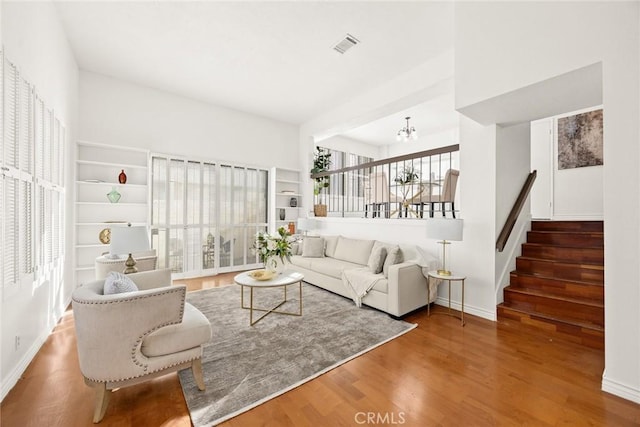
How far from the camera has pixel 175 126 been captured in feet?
17.6

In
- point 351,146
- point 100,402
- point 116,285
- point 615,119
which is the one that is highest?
point 351,146

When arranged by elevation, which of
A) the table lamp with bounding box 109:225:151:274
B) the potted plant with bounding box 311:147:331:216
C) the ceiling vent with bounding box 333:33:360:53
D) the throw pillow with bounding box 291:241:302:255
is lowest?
the throw pillow with bounding box 291:241:302:255

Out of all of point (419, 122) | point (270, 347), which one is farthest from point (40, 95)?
point (419, 122)

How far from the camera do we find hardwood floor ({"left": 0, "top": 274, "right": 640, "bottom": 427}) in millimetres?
1747

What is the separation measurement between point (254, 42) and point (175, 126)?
265 cm

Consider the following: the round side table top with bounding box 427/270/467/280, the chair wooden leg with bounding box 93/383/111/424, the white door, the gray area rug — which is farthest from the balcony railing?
the chair wooden leg with bounding box 93/383/111/424

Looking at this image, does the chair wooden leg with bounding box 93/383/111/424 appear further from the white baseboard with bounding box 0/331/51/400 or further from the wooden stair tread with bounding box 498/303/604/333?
the wooden stair tread with bounding box 498/303/604/333

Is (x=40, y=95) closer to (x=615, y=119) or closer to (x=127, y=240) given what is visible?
(x=127, y=240)

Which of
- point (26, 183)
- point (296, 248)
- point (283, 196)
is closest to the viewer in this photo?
point (26, 183)

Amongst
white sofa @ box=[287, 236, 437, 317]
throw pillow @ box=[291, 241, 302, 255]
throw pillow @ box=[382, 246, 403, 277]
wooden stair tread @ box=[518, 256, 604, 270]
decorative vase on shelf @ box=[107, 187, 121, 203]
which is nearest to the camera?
wooden stair tread @ box=[518, 256, 604, 270]

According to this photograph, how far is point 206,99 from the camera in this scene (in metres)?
5.56

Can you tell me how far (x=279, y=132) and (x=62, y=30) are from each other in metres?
4.07

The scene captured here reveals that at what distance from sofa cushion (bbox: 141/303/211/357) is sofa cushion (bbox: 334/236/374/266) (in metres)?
2.93

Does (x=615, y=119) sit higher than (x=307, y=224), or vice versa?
(x=615, y=119)
